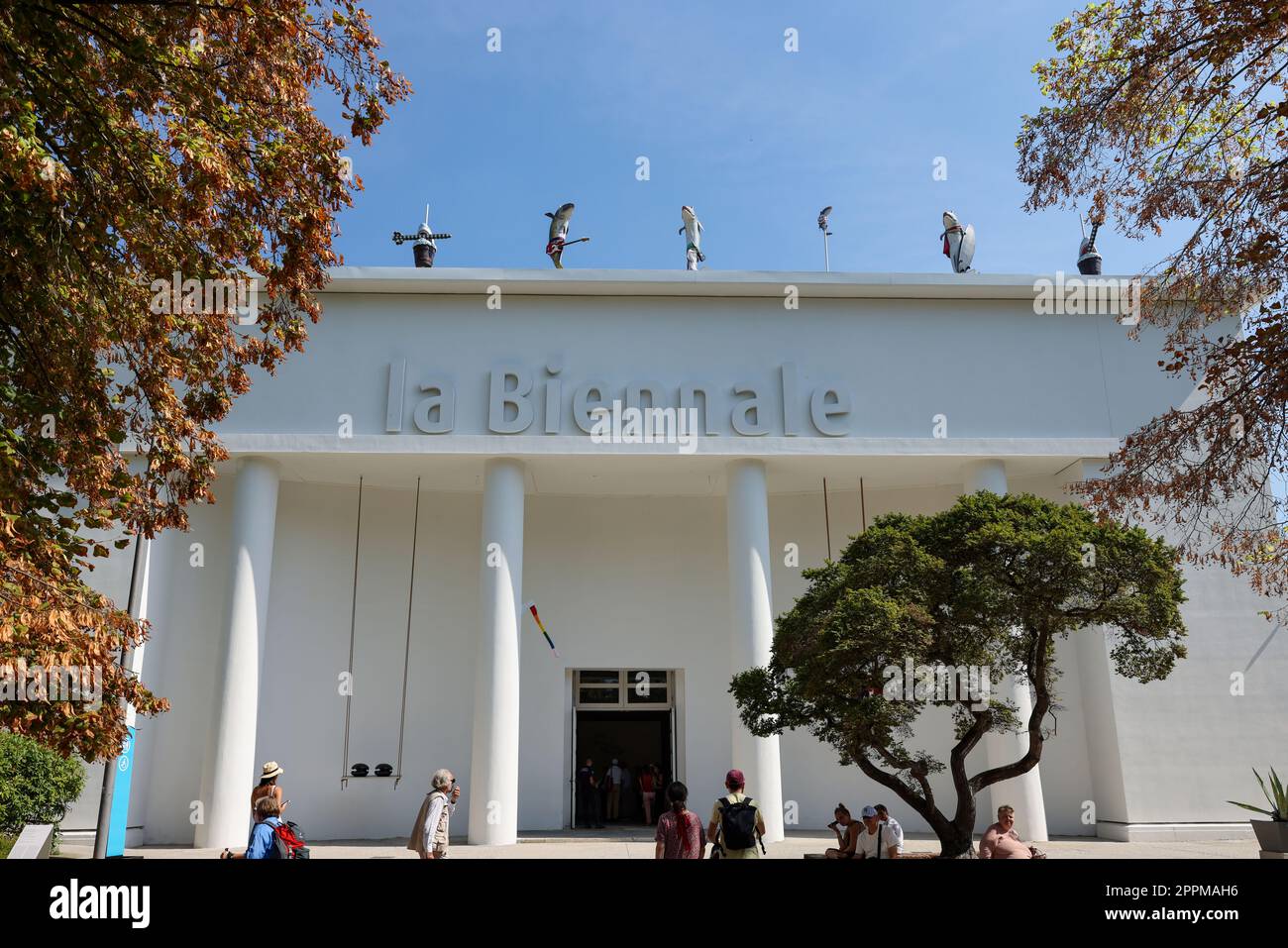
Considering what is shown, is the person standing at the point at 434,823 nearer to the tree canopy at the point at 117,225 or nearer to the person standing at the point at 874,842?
the tree canopy at the point at 117,225

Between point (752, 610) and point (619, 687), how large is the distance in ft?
15.7

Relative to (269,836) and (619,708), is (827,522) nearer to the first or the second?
(619,708)

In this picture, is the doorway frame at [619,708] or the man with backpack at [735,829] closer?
the man with backpack at [735,829]

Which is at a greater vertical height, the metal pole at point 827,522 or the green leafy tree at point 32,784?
the metal pole at point 827,522

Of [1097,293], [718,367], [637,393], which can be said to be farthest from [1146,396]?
[637,393]

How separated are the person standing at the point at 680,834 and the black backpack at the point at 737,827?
0.72ft

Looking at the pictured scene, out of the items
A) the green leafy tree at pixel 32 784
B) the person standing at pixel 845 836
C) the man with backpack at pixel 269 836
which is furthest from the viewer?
the green leafy tree at pixel 32 784

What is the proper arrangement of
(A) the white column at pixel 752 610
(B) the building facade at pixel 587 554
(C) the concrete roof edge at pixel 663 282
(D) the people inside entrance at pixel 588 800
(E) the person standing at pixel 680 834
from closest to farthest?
(E) the person standing at pixel 680 834 < (A) the white column at pixel 752 610 < (B) the building facade at pixel 587 554 < (C) the concrete roof edge at pixel 663 282 < (D) the people inside entrance at pixel 588 800

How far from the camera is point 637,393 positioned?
19266 millimetres

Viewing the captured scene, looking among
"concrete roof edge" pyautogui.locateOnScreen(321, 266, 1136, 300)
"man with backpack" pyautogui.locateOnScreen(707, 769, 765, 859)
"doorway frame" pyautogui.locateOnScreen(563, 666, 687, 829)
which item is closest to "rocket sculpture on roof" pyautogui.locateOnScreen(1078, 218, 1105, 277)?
"concrete roof edge" pyautogui.locateOnScreen(321, 266, 1136, 300)

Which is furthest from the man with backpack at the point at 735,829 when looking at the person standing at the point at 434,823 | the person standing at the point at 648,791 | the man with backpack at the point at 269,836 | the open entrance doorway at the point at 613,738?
the person standing at the point at 648,791

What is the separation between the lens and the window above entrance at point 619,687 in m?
21.4
